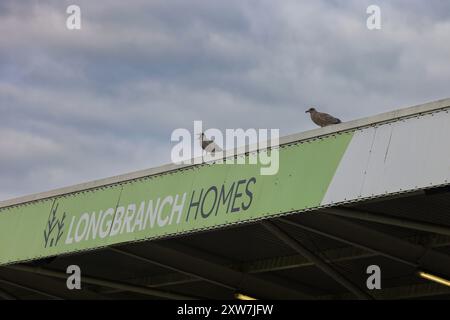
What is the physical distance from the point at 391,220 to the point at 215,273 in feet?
22.0

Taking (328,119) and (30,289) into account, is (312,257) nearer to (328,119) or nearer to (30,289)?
(328,119)

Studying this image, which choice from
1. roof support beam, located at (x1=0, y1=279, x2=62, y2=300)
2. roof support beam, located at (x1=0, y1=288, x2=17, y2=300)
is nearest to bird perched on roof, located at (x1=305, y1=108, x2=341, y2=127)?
roof support beam, located at (x1=0, y1=279, x2=62, y2=300)

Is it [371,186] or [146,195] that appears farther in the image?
[146,195]

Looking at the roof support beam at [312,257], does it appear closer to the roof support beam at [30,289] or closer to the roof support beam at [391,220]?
the roof support beam at [391,220]

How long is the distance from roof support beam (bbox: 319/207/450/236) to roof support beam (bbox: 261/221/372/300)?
5.46ft

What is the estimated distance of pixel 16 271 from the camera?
1140 inches

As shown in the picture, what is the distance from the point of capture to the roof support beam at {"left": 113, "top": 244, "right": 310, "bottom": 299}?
25094 millimetres

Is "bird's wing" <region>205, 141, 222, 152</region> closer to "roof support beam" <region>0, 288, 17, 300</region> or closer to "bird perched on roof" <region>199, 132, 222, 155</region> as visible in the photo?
"bird perched on roof" <region>199, 132, 222, 155</region>

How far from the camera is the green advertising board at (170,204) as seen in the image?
1948 cm

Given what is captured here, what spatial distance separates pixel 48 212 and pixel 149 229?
371cm
